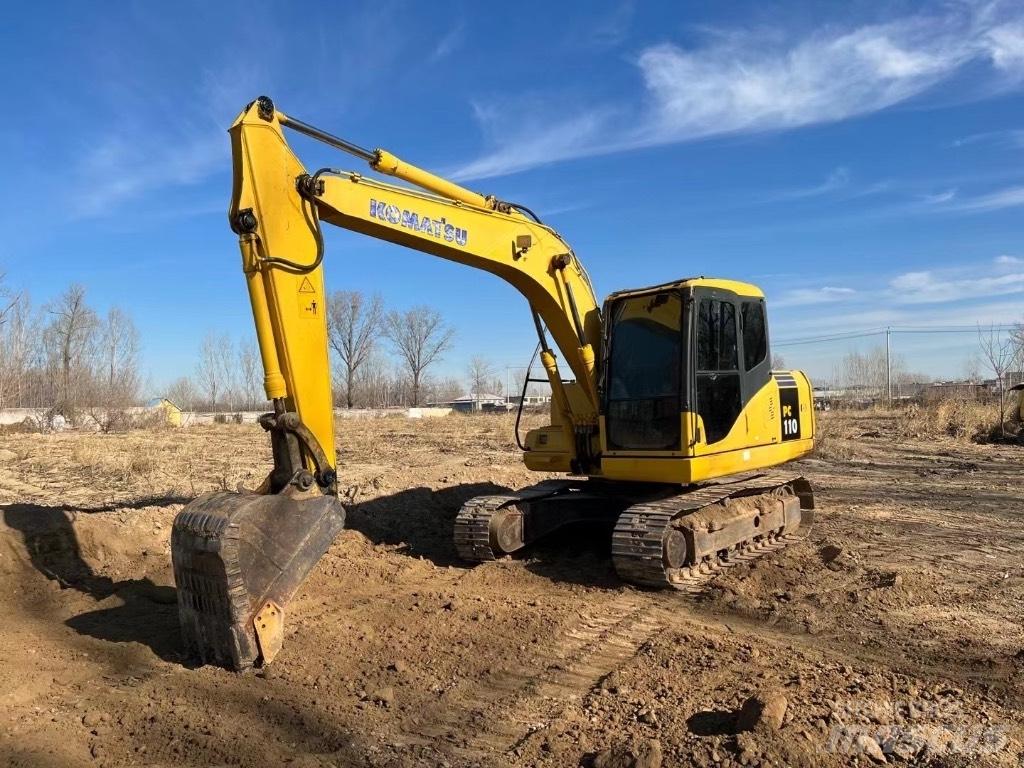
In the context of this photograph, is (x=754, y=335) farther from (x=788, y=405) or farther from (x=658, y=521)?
(x=658, y=521)

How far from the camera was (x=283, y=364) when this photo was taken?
5344mm

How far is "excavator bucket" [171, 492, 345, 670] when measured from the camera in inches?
184

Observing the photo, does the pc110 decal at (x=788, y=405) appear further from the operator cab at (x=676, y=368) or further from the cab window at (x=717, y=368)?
the cab window at (x=717, y=368)

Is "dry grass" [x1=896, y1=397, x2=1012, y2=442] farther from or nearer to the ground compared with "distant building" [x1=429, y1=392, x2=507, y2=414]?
nearer to the ground

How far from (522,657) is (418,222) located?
355 centimetres

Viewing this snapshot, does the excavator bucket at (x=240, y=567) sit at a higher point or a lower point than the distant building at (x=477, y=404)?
lower

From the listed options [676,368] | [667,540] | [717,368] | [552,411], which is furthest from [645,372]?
[667,540]

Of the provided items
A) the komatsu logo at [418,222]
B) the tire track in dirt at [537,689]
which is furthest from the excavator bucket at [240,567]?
the komatsu logo at [418,222]

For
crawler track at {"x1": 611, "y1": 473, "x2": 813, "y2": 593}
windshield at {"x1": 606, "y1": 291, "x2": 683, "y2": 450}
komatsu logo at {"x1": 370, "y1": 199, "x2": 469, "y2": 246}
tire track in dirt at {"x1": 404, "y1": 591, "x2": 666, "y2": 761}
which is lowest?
tire track in dirt at {"x1": 404, "y1": 591, "x2": 666, "y2": 761}

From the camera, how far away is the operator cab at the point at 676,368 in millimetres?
7082

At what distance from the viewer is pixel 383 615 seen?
5.89m

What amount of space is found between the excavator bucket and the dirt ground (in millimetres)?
190

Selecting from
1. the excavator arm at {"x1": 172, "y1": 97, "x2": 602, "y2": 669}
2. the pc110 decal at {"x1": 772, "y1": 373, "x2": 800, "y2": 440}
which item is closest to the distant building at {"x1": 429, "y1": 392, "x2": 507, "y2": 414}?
the pc110 decal at {"x1": 772, "y1": 373, "x2": 800, "y2": 440}

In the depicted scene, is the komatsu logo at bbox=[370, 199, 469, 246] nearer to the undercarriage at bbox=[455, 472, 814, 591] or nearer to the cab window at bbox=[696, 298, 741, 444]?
the cab window at bbox=[696, 298, 741, 444]
